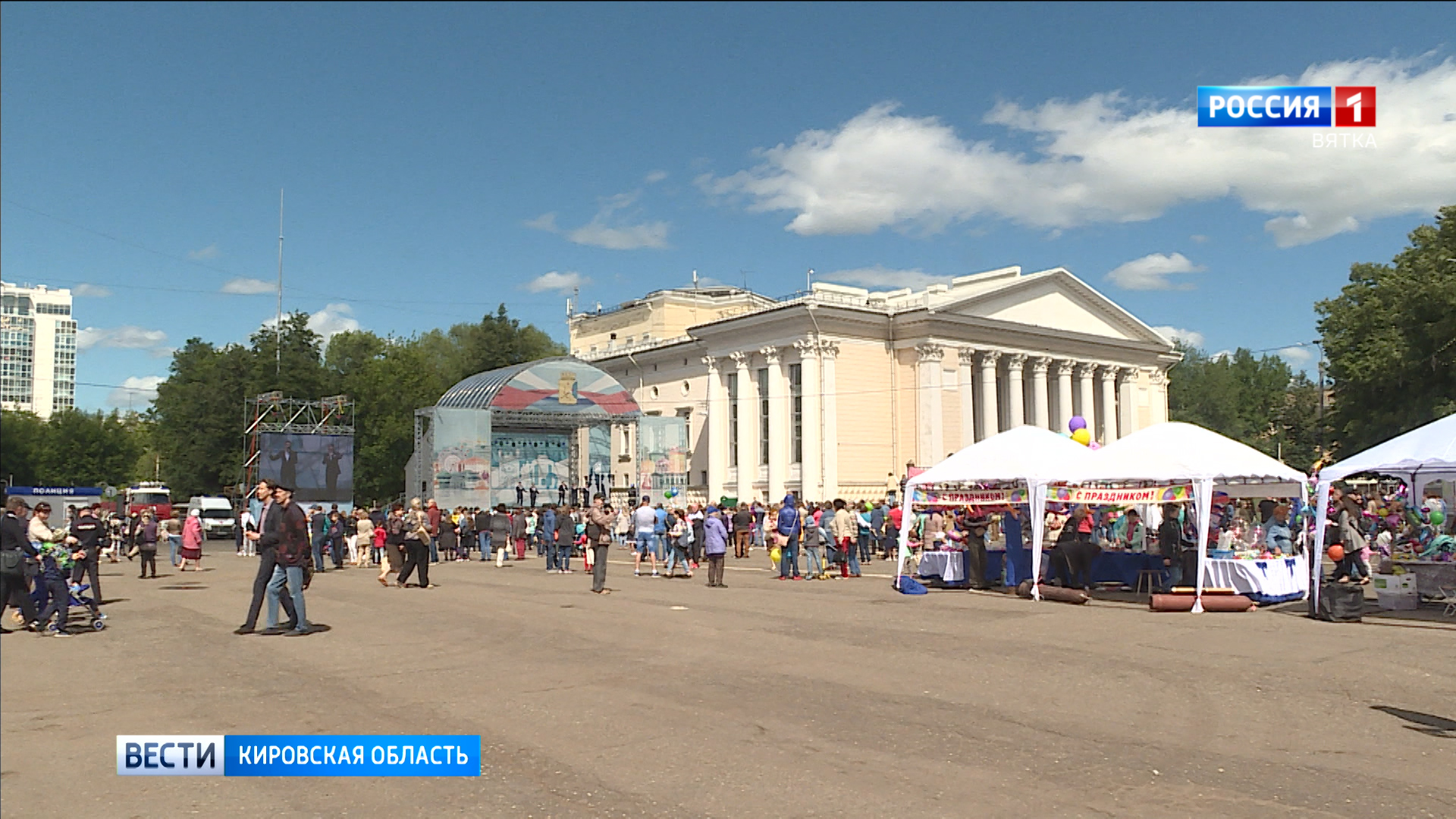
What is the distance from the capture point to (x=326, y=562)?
31.2 m

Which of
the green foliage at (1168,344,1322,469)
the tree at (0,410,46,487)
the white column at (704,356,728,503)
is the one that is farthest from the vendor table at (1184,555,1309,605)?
the green foliage at (1168,344,1322,469)

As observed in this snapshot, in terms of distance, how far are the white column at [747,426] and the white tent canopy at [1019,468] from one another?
35.6 m

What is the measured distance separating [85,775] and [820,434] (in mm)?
48012

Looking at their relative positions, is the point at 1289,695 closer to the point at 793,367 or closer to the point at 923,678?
the point at 923,678

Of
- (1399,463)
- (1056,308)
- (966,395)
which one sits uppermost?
(1056,308)

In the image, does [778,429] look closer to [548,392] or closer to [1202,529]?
[548,392]

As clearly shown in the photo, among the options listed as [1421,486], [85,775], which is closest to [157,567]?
[85,775]

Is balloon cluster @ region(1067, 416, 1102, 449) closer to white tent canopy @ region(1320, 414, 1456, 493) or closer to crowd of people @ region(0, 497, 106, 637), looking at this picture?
white tent canopy @ region(1320, 414, 1456, 493)

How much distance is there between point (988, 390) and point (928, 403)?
4650 mm

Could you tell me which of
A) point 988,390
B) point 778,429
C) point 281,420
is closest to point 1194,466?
point 778,429

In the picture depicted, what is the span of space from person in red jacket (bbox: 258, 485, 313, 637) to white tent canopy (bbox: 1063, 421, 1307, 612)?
11731 millimetres

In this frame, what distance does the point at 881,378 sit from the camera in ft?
181

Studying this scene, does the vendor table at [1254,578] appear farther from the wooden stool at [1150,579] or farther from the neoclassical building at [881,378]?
the neoclassical building at [881,378]

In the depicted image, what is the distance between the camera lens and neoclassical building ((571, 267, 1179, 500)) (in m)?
53.1
